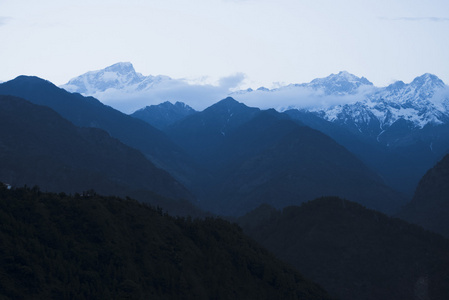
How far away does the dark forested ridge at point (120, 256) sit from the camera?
51.3 m

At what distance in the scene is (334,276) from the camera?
10225 cm

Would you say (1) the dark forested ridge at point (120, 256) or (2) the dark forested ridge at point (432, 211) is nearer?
(1) the dark forested ridge at point (120, 256)

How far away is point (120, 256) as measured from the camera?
2370 inches

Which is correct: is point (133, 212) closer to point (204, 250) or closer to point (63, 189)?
point (204, 250)

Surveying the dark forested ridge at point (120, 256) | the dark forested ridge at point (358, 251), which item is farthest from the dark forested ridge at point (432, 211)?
the dark forested ridge at point (120, 256)

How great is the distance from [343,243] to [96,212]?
6004 cm

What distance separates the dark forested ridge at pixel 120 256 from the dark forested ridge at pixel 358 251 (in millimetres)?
22071

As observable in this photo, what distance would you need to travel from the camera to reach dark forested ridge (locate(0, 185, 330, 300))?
51.3 metres

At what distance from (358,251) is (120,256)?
6029 cm

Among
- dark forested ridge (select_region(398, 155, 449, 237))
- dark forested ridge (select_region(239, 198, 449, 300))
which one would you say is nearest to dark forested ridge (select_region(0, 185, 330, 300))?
dark forested ridge (select_region(239, 198, 449, 300))

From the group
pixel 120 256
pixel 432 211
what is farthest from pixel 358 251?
pixel 432 211

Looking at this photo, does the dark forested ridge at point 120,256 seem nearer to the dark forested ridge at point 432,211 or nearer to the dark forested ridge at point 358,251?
the dark forested ridge at point 358,251

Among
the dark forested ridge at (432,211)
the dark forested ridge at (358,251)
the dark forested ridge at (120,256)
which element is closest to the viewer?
the dark forested ridge at (120,256)

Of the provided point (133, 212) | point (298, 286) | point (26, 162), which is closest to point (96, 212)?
point (133, 212)
